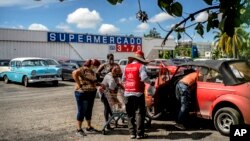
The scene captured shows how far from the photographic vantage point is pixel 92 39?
4650 centimetres

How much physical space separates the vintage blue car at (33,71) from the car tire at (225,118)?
14905 millimetres

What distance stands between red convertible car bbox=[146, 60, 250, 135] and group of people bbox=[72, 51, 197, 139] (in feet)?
1.22

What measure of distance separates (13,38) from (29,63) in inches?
746

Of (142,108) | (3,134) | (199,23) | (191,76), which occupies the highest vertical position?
(199,23)

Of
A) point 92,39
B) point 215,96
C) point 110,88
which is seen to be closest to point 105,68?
point 110,88

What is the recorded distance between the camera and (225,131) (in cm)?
813

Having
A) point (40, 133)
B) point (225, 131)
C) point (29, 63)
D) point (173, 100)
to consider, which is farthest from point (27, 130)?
point (29, 63)

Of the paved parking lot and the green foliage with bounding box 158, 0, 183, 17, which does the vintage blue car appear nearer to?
the paved parking lot

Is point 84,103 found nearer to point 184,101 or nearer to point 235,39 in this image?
point 184,101

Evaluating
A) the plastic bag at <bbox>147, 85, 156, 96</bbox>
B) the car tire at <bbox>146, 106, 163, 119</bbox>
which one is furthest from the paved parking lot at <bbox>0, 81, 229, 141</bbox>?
the plastic bag at <bbox>147, 85, 156, 96</bbox>

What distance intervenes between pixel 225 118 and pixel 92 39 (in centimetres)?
3905

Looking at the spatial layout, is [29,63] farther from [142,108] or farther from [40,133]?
[142,108]

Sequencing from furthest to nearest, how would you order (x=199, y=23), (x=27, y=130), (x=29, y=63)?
(x=29, y=63) < (x=27, y=130) < (x=199, y=23)

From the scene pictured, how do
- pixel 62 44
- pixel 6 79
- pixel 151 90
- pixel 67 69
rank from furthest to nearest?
pixel 62 44 < pixel 67 69 < pixel 6 79 < pixel 151 90
